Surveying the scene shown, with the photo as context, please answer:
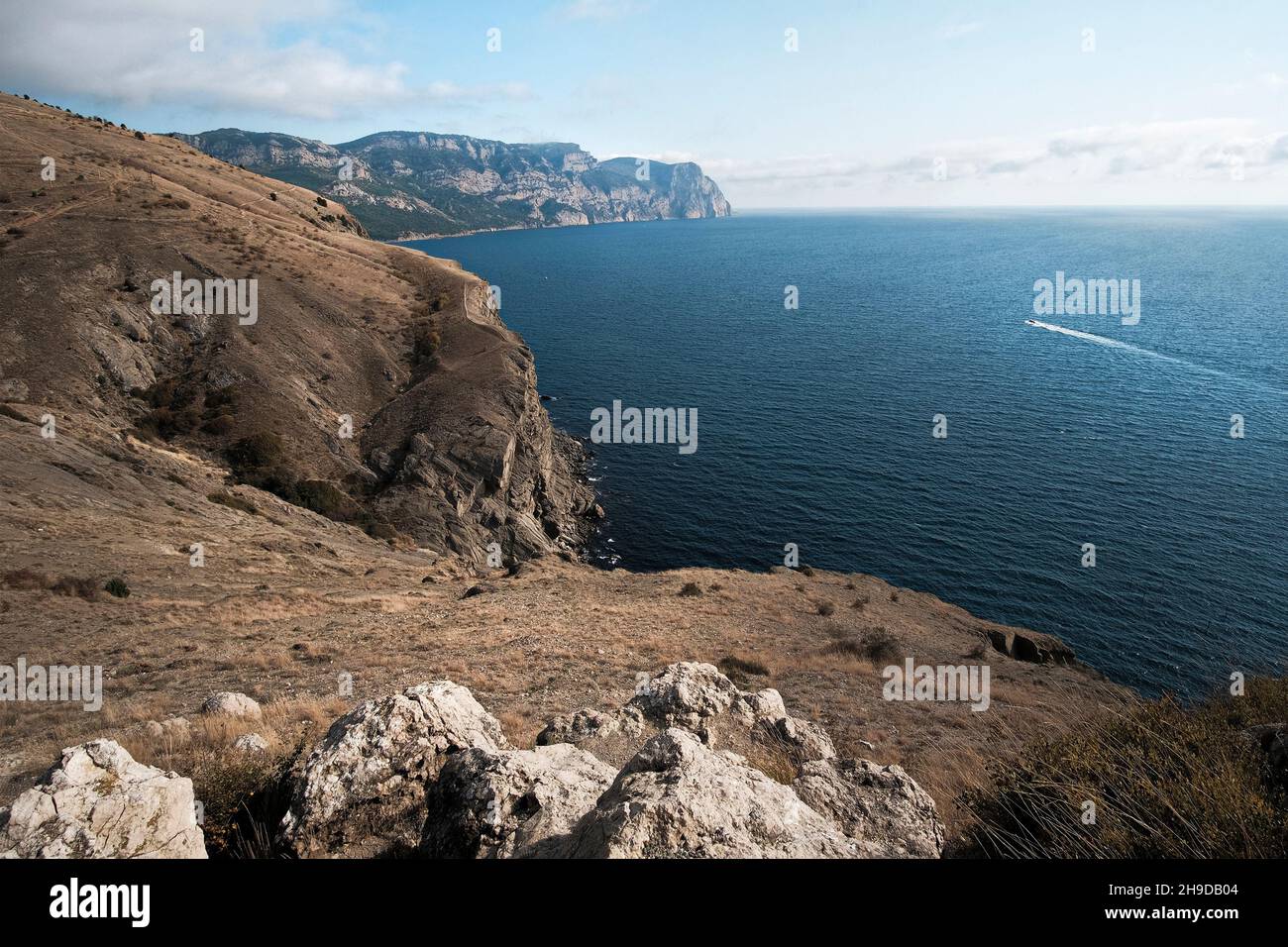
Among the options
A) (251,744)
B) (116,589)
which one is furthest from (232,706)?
(116,589)

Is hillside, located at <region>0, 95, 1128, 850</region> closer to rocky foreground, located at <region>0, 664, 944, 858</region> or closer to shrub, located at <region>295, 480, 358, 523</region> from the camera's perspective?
shrub, located at <region>295, 480, 358, 523</region>

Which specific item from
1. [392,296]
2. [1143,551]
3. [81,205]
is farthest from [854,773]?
[81,205]

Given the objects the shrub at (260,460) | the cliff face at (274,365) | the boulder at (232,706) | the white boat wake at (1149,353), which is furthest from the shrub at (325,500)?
the white boat wake at (1149,353)

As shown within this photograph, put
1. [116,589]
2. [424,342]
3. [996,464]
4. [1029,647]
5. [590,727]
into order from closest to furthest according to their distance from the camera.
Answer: [590,727], [116,589], [1029,647], [996,464], [424,342]

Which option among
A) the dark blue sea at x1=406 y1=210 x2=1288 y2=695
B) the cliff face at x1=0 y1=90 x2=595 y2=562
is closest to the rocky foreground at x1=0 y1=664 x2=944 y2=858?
the dark blue sea at x1=406 y1=210 x2=1288 y2=695

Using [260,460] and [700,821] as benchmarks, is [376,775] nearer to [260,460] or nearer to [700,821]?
[700,821]
